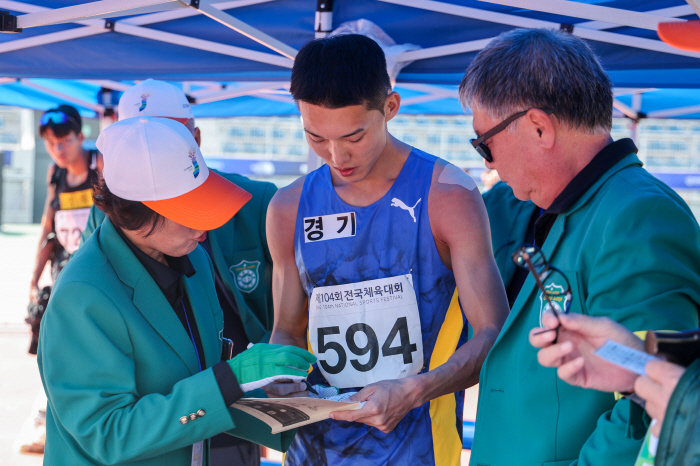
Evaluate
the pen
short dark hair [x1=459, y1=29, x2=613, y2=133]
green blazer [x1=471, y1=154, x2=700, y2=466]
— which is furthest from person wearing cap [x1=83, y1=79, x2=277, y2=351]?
short dark hair [x1=459, y1=29, x2=613, y2=133]

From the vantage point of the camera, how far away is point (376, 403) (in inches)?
66.1

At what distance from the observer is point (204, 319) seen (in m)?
1.93

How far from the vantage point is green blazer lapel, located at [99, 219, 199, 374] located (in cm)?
168

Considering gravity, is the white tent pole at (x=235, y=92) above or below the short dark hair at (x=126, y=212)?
above

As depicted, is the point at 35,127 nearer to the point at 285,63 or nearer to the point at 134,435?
the point at 285,63

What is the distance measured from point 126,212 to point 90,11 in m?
1.55

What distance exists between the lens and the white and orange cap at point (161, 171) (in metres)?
1.67

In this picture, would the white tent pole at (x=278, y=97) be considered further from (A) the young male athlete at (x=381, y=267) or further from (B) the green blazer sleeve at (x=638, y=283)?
(B) the green blazer sleeve at (x=638, y=283)

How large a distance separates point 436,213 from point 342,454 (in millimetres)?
820

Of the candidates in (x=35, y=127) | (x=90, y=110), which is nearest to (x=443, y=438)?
(x=90, y=110)

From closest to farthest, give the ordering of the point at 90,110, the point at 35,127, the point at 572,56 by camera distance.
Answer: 1. the point at 572,56
2. the point at 90,110
3. the point at 35,127

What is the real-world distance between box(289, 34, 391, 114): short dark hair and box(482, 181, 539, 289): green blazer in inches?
51.1

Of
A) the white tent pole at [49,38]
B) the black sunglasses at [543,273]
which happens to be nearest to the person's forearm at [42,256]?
the white tent pole at [49,38]

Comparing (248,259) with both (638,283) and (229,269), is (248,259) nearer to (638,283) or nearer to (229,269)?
(229,269)
